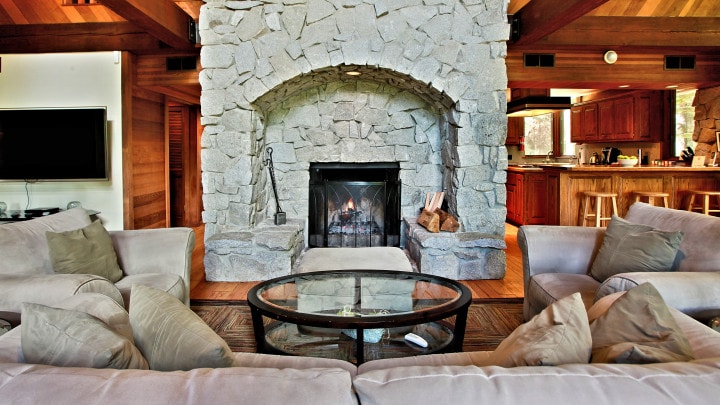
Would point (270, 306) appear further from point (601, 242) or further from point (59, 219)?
point (601, 242)

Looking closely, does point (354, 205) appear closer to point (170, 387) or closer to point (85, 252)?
point (85, 252)

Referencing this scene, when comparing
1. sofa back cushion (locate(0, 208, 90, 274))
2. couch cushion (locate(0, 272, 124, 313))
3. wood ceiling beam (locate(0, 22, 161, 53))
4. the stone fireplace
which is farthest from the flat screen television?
couch cushion (locate(0, 272, 124, 313))

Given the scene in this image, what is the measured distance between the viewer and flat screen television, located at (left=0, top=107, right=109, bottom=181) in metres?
5.20

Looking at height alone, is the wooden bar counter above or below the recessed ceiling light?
below

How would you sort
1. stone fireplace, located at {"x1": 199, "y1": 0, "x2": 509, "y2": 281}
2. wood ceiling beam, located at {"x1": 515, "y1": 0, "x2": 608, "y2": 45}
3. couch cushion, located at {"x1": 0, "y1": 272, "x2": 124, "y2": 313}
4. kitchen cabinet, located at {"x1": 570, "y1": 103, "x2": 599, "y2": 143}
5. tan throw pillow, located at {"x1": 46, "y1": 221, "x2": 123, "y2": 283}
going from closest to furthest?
couch cushion, located at {"x1": 0, "y1": 272, "x2": 124, "y2": 313}, tan throw pillow, located at {"x1": 46, "y1": 221, "x2": 123, "y2": 283}, wood ceiling beam, located at {"x1": 515, "y1": 0, "x2": 608, "y2": 45}, stone fireplace, located at {"x1": 199, "y1": 0, "x2": 509, "y2": 281}, kitchen cabinet, located at {"x1": 570, "y1": 103, "x2": 599, "y2": 143}

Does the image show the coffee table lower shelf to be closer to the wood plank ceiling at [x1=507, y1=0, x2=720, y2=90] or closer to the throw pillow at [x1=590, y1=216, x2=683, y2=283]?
the throw pillow at [x1=590, y1=216, x2=683, y2=283]

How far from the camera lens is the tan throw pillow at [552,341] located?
3.64 ft

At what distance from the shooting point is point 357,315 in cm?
241

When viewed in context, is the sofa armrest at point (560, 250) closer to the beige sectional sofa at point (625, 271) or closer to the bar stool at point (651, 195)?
the beige sectional sofa at point (625, 271)

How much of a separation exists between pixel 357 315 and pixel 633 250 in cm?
145

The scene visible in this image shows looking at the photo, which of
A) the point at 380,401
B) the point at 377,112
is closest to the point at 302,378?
the point at 380,401

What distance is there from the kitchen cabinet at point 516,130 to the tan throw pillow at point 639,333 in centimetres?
894

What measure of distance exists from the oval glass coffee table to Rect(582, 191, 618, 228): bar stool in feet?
12.7

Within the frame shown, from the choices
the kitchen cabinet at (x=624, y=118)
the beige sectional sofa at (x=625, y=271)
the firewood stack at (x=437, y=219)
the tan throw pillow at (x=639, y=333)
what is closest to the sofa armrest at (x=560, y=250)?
the beige sectional sofa at (x=625, y=271)
